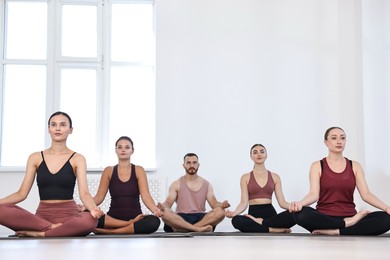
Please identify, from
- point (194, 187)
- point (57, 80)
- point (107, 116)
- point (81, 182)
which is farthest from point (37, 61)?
point (81, 182)

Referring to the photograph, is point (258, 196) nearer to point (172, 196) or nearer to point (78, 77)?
point (172, 196)

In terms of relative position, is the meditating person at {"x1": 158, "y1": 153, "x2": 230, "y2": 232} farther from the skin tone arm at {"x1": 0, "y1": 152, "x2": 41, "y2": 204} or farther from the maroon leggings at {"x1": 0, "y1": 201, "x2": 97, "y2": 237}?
the skin tone arm at {"x1": 0, "y1": 152, "x2": 41, "y2": 204}

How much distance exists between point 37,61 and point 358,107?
3981mm

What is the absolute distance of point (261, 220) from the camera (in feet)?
18.6

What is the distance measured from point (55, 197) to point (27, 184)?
229 mm

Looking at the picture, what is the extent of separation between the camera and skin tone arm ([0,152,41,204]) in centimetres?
465

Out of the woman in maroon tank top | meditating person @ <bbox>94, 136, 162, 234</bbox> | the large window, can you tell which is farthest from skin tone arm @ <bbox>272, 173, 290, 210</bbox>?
the large window

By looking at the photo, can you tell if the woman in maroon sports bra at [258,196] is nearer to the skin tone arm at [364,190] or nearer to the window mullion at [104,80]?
the skin tone arm at [364,190]

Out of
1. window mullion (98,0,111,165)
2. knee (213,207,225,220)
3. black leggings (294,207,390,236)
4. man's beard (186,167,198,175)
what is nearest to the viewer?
black leggings (294,207,390,236)

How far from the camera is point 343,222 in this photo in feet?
15.5

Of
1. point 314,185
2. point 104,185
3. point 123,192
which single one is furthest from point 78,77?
point 314,185

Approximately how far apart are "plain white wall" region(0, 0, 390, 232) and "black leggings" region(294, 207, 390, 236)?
9.47 ft

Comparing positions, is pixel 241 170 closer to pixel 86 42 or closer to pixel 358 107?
pixel 358 107

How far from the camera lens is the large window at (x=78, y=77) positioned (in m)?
7.89
